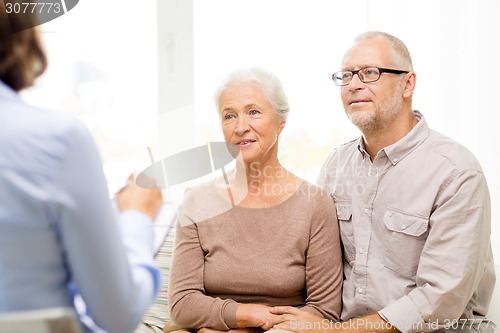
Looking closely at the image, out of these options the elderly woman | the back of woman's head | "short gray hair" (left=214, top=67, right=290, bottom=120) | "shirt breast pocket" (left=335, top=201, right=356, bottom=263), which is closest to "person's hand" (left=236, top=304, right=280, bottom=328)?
the elderly woman

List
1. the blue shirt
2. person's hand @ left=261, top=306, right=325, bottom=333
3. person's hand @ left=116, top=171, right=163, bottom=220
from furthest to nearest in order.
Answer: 1. person's hand @ left=261, top=306, right=325, bottom=333
2. person's hand @ left=116, top=171, right=163, bottom=220
3. the blue shirt

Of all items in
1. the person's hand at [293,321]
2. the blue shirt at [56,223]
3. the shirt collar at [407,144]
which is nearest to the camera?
the blue shirt at [56,223]

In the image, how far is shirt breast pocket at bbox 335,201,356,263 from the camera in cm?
149

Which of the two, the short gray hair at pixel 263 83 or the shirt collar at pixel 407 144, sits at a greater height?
the short gray hair at pixel 263 83

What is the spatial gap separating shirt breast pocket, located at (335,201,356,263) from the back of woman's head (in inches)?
40.5

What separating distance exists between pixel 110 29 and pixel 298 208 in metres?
0.79

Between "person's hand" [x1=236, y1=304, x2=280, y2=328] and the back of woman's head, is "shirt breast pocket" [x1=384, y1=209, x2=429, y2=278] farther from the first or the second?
the back of woman's head

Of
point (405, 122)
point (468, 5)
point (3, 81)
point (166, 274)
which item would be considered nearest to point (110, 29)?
point (166, 274)

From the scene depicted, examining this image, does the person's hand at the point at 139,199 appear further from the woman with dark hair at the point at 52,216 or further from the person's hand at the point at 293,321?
the person's hand at the point at 293,321

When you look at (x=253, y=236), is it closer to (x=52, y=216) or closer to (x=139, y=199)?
(x=139, y=199)

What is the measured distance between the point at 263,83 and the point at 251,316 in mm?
588

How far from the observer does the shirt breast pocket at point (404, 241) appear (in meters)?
1.39

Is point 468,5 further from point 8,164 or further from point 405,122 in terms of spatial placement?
point 8,164

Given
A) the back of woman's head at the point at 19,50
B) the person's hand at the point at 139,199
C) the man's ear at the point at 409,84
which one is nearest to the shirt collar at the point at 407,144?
the man's ear at the point at 409,84
